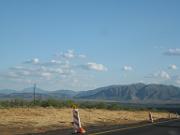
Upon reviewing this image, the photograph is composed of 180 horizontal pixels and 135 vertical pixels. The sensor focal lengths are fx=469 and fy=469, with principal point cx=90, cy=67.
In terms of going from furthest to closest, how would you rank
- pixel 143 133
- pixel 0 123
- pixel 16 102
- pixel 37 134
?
pixel 16 102 → pixel 0 123 → pixel 143 133 → pixel 37 134

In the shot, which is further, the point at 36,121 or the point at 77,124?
the point at 36,121

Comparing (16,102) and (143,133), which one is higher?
(16,102)

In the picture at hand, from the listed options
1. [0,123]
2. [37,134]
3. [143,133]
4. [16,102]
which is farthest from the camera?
[16,102]

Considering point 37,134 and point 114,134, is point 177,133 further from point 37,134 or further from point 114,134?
point 37,134

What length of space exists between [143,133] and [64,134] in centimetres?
437

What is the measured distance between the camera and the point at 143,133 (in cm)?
2433

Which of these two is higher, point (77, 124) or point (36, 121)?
point (36, 121)

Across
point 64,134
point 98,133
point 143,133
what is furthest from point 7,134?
point 143,133

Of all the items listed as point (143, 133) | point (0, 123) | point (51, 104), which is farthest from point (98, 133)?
point (51, 104)

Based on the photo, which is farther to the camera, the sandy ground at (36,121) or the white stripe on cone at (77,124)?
the sandy ground at (36,121)

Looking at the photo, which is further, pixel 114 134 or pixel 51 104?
pixel 51 104

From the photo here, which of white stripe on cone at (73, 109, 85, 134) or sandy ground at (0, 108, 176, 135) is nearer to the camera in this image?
white stripe on cone at (73, 109, 85, 134)

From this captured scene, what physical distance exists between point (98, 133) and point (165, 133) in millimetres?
3940

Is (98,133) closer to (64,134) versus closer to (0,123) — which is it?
(64,134)
